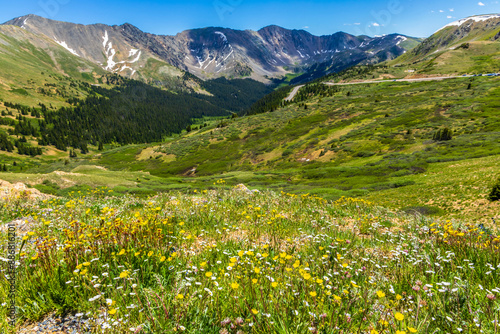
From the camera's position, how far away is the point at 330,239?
589 centimetres

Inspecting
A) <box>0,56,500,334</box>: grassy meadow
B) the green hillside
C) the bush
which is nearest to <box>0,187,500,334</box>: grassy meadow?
<box>0,56,500,334</box>: grassy meadow

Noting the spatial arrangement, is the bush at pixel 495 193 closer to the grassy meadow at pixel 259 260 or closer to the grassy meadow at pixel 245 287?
the grassy meadow at pixel 259 260

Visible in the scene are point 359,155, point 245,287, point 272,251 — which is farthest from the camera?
point 359,155

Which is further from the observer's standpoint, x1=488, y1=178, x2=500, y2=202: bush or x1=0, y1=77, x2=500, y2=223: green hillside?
x1=0, y1=77, x2=500, y2=223: green hillside

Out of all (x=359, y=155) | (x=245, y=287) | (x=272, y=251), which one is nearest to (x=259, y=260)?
(x=245, y=287)

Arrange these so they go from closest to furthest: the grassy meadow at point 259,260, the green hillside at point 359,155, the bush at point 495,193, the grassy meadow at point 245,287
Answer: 1. the grassy meadow at point 245,287
2. the grassy meadow at point 259,260
3. the bush at point 495,193
4. the green hillside at point 359,155

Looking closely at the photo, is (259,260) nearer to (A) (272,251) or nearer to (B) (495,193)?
(A) (272,251)

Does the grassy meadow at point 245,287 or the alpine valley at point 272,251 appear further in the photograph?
the alpine valley at point 272,251

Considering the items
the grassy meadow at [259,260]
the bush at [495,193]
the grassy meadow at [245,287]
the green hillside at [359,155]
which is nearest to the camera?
the grassy meadow at [245,287]

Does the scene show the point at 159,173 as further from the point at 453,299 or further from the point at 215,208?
the point at 453,299

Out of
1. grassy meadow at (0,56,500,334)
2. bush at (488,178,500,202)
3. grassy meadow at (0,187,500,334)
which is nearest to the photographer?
grassy meadow at (0,187,500,334)

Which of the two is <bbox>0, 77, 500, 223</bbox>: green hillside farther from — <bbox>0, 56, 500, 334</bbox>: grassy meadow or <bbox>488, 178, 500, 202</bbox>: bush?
<bbox>0, 56, 500, 334</bbox>: grassy meadow

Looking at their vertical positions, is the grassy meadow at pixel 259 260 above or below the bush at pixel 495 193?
above

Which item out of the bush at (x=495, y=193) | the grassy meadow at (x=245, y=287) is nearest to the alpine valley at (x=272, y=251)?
the grassy meadow at (x=245, y=287)
